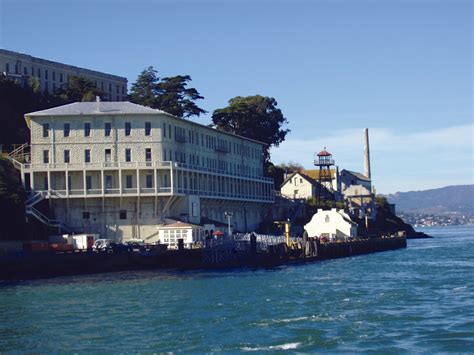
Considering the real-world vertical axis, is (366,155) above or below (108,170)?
above

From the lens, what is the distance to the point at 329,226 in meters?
108

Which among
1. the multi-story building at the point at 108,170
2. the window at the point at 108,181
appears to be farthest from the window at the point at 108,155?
the window at the point at 108,181

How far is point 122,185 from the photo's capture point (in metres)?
84.1

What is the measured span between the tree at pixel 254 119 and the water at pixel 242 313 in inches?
2589

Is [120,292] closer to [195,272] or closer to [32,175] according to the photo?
[195,272]

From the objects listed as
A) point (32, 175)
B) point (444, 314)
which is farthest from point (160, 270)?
point (444, 314)

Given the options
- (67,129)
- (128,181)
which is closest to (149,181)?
(128,181)

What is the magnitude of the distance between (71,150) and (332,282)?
35.2m

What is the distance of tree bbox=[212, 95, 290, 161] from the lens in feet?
425

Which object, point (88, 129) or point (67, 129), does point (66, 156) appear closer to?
point (67, 129)

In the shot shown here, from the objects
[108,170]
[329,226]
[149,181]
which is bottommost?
[329,226]

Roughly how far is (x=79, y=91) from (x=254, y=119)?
89.1 ft

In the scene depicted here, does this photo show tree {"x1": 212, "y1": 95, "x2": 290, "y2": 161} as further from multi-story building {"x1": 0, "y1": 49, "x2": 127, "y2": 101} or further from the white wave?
the white wave

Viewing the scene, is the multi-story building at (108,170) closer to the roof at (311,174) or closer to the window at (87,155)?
the window at (87,155)
